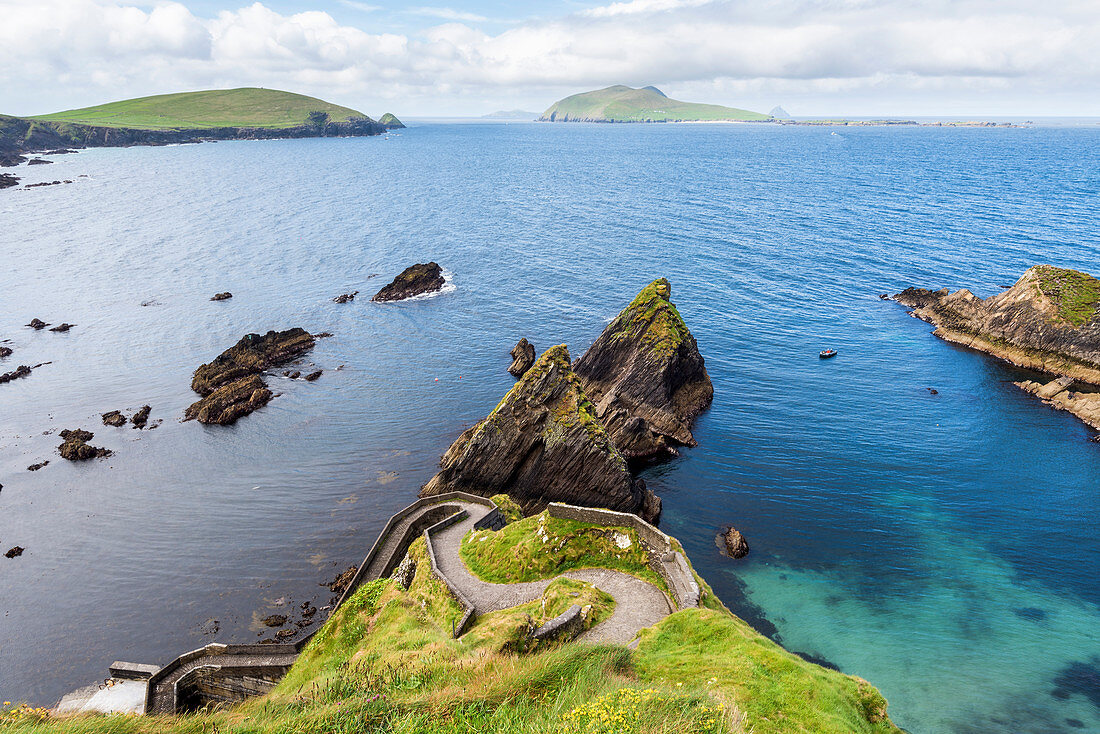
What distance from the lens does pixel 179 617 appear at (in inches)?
1425

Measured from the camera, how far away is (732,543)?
39469mm

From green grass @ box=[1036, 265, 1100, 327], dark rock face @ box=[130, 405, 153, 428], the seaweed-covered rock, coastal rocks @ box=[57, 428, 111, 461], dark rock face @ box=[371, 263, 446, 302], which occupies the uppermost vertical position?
green grass @ box=[1036, 265, 1100, 327]

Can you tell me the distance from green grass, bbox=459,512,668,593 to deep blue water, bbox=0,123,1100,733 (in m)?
9.94

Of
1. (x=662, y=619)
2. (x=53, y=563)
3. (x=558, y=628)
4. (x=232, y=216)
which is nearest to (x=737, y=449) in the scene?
(x=662, y=619)

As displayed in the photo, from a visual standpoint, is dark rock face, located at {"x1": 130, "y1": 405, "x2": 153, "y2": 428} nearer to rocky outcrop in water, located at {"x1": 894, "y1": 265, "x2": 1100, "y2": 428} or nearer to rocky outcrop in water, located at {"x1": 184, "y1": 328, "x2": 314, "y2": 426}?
rocky outcrop in water, located at {"x1": 184, "y1": 328, "x2": 314, "y2": 426}

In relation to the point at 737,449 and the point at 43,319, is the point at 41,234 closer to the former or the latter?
the point at 43,319

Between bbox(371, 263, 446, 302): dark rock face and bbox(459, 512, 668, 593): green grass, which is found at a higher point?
bbox(371, 263, 446, 302): dark rock face

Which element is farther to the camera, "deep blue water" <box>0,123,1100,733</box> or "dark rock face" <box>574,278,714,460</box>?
"dark rock face" <box>574,278,714,460</box>

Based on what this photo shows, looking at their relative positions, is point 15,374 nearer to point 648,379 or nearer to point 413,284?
point 413,284

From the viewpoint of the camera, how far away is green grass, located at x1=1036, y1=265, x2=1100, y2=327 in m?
61.0

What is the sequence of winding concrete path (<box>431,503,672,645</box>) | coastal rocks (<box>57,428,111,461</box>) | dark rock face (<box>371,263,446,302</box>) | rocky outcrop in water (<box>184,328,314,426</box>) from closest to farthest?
winding concrete path (<box>431,503,672,645</box>)
coastal rocks (<box>57,428,111,461</box>)
rocky outcrop in water (<box>184,328,314,426</box>)
dark rock face (<box>371,263,446,302</box>)

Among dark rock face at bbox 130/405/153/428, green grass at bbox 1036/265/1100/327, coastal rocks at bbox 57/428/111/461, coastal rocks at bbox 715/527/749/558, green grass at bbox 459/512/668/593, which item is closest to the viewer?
green grass at bbox 459/512/668/593

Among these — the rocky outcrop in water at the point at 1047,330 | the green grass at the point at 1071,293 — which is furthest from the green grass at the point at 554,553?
the green grass at the point at 1071,293

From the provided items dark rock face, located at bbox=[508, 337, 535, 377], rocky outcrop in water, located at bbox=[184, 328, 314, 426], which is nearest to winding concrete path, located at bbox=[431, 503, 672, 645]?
dark rock face, located at bbox=[508, 337, 535, 377]
